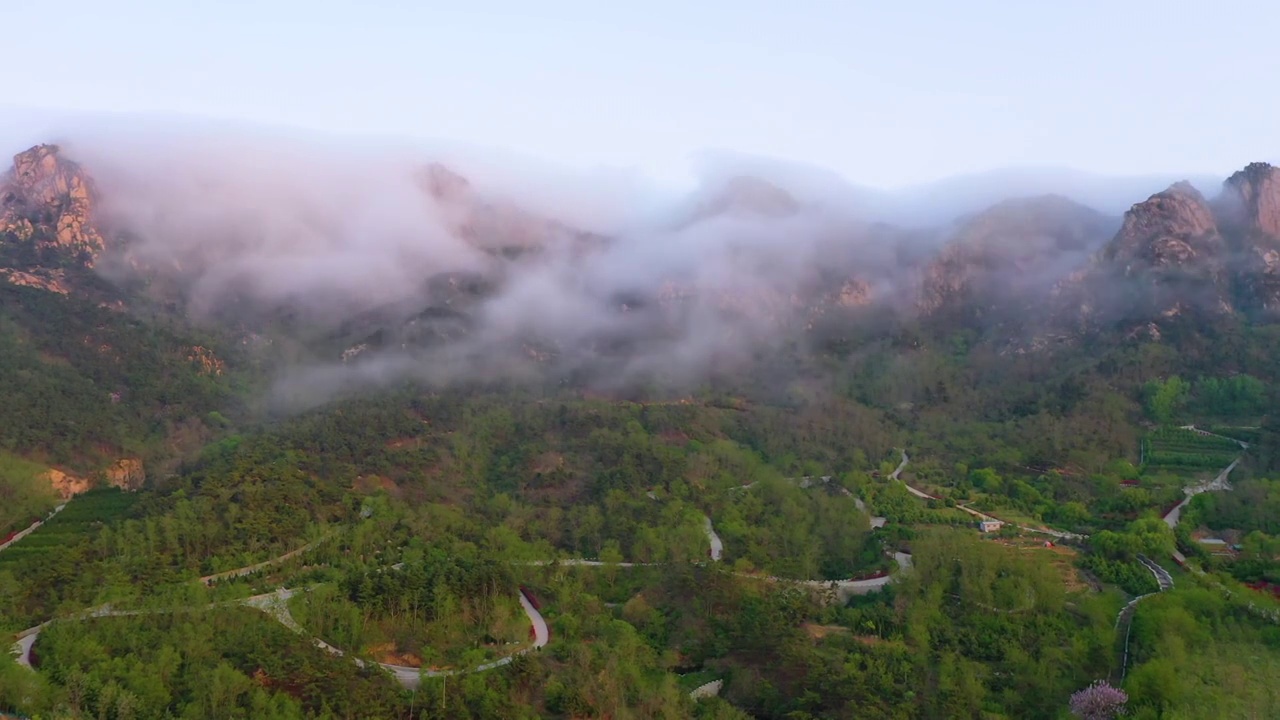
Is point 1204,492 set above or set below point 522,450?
above

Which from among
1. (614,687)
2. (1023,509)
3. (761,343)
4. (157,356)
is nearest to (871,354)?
(761,343)

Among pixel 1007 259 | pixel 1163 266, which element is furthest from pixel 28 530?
pixel 1007 259

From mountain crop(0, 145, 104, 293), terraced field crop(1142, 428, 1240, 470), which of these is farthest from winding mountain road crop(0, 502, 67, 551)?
terraced field crop(1142, 428, 1240, 470)

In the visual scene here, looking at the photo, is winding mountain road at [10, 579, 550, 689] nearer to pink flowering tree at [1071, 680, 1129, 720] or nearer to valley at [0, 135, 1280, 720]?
valley at [0, 135, 1280, 720]

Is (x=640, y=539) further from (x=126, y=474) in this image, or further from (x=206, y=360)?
(x=206, y=360)

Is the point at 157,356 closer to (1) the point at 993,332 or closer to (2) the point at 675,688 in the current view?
(2) the point at 675,688

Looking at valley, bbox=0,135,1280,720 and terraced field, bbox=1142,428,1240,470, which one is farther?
terraced field, bbox=1142,428,1240,470

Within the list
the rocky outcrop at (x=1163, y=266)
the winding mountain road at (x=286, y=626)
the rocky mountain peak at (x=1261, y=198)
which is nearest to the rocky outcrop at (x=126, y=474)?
the winding mountain road at (x=286, y=626)
